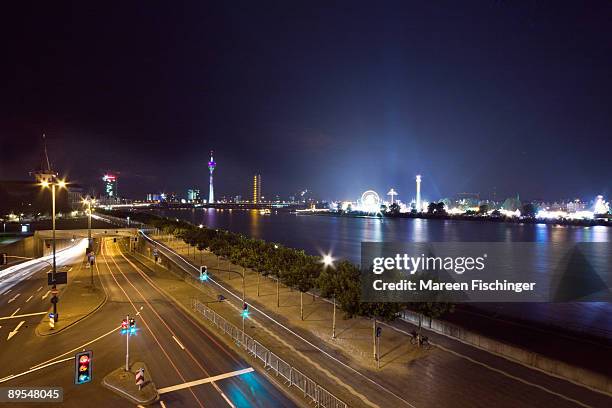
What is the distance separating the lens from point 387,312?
20.4 meters

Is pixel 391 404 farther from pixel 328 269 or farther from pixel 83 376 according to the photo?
pixel 328 269

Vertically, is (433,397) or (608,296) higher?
(433,397)

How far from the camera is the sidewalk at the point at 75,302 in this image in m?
23.2

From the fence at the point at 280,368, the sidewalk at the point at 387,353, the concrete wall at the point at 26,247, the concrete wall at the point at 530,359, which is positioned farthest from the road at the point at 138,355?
the concrete wall at the point at 26,247

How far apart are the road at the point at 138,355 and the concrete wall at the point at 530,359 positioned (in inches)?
448

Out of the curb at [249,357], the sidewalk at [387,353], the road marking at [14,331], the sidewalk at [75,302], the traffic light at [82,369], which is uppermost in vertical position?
the traffic light at [82,369]

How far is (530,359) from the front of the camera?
1844 centimetres

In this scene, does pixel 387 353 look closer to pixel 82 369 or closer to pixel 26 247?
pixel 82 369

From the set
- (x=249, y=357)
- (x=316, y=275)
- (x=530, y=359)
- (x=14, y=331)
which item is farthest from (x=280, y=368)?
(x=14, y=331)

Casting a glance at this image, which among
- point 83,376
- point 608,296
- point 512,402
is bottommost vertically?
point 608,296

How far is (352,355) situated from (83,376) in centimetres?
1194

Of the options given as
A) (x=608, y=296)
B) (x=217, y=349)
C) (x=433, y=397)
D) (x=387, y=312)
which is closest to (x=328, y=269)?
(x=387, y=312)

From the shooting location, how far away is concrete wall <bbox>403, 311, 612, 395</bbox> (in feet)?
53.2

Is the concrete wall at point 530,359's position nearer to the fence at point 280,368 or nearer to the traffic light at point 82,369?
the fence at point 280,368
